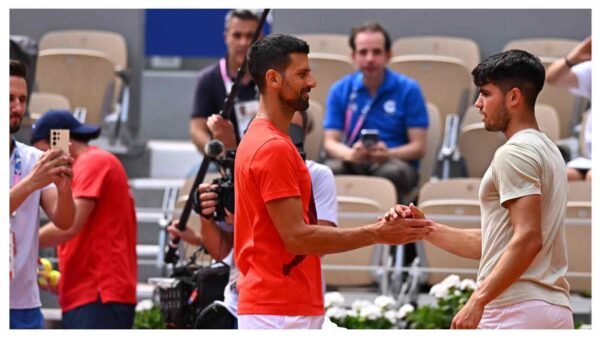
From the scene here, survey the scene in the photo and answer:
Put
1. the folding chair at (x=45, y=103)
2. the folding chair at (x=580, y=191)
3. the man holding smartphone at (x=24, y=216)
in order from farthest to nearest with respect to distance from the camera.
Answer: the folding chair at (x=45, y=103) < the folding chair at (x=580, y=191) < the man holding smartphone at (x=24, y=216)

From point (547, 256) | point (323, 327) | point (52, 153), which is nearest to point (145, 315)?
point (52, 153)

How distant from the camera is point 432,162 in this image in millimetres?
8688

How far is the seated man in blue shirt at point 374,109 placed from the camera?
324 inches

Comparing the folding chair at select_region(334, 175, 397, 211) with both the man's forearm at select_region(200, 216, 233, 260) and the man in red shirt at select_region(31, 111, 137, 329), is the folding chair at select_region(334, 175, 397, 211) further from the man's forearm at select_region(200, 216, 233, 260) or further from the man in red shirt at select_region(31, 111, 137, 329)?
the man's forearm at select_region(200, 216, 233, 260)

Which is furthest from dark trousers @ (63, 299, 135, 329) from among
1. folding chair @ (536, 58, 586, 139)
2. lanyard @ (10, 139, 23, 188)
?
folding chair @ (536, 58, 586, 139)

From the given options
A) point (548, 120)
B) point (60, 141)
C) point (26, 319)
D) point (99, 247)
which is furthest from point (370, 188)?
point (60, 141)

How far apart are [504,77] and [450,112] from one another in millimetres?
5002

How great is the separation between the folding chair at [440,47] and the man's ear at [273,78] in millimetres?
5476

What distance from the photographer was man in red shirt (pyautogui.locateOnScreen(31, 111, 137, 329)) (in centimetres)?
633

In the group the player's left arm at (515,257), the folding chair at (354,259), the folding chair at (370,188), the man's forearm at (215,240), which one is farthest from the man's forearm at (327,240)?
the folding chair at (370,188)

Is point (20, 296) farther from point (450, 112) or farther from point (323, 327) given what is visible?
point (450, 112)

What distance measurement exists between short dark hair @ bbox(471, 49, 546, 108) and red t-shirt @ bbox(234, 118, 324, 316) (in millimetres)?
720

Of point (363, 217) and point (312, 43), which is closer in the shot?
point (363, 217)

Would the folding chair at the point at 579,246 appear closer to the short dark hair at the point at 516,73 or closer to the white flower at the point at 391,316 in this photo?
the white flower at the point at 391,316
